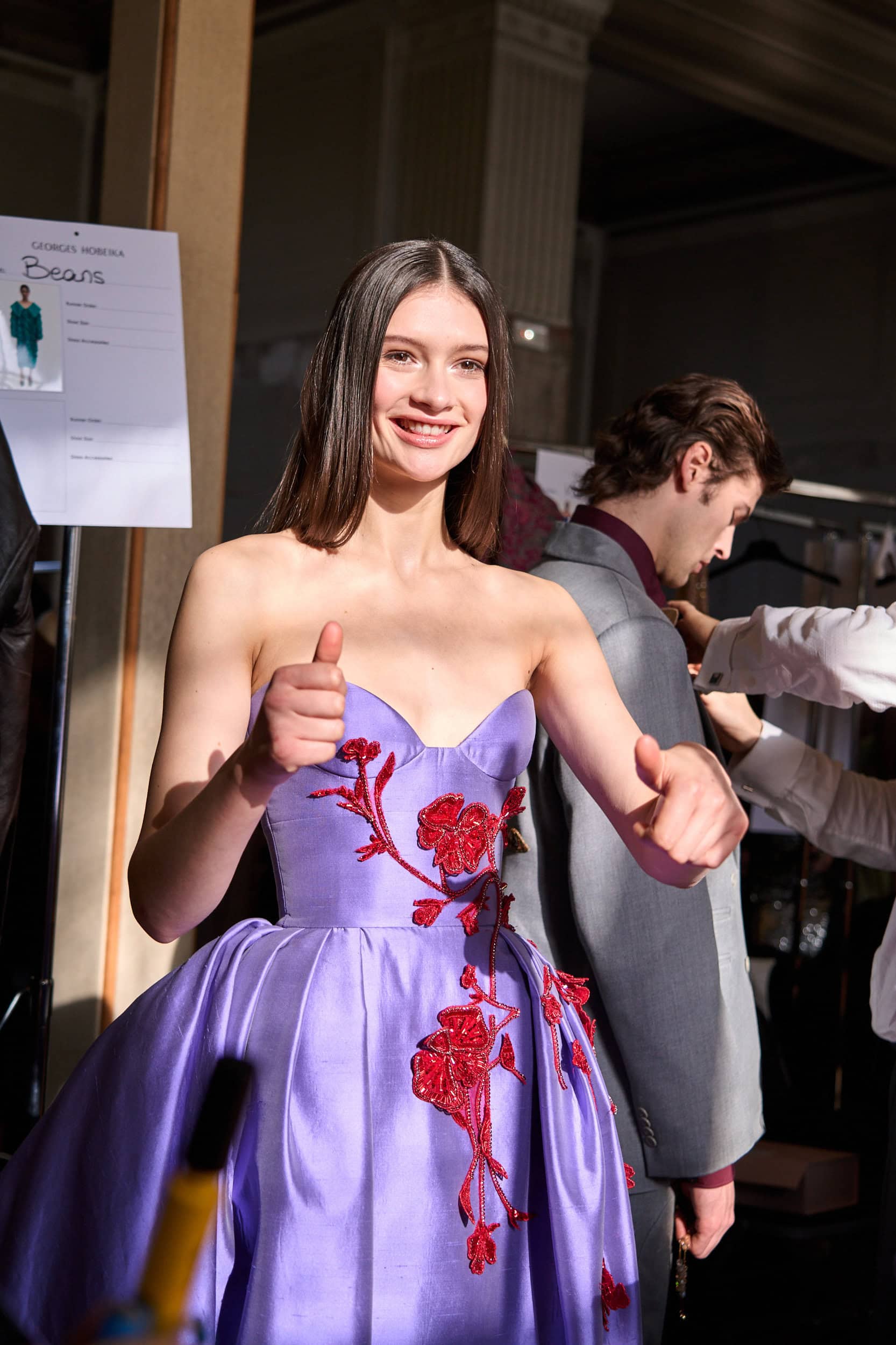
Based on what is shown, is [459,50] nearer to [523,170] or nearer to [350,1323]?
[523,170]

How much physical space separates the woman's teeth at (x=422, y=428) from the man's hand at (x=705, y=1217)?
1018mm

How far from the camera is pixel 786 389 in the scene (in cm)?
842

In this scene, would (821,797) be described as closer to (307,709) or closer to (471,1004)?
(471,1004)

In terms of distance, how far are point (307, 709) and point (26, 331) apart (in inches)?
54.0

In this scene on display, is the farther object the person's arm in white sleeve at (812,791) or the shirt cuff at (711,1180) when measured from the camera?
the person's arm in white sleeve at (812,791)

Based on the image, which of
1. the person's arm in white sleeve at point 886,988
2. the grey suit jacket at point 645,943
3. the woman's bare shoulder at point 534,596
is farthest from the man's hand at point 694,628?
the woman's bare shoulder at point 534,596

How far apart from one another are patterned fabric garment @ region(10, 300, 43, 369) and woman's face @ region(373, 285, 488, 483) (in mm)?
928

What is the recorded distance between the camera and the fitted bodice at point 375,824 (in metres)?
1.31

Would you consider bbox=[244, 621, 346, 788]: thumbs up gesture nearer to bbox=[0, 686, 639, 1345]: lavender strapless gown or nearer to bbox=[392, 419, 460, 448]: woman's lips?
bbox=[0, 686, 639, 1345]: lavender strapless gown

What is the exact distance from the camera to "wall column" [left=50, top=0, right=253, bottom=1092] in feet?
7.72

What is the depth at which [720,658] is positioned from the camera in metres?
2.11

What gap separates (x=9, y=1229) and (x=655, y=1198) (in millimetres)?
832

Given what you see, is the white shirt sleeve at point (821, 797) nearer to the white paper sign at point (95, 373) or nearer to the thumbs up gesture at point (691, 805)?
the white paper sign at point (95, 373)

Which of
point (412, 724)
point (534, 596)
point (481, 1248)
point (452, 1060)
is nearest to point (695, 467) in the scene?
point (534, 596)
